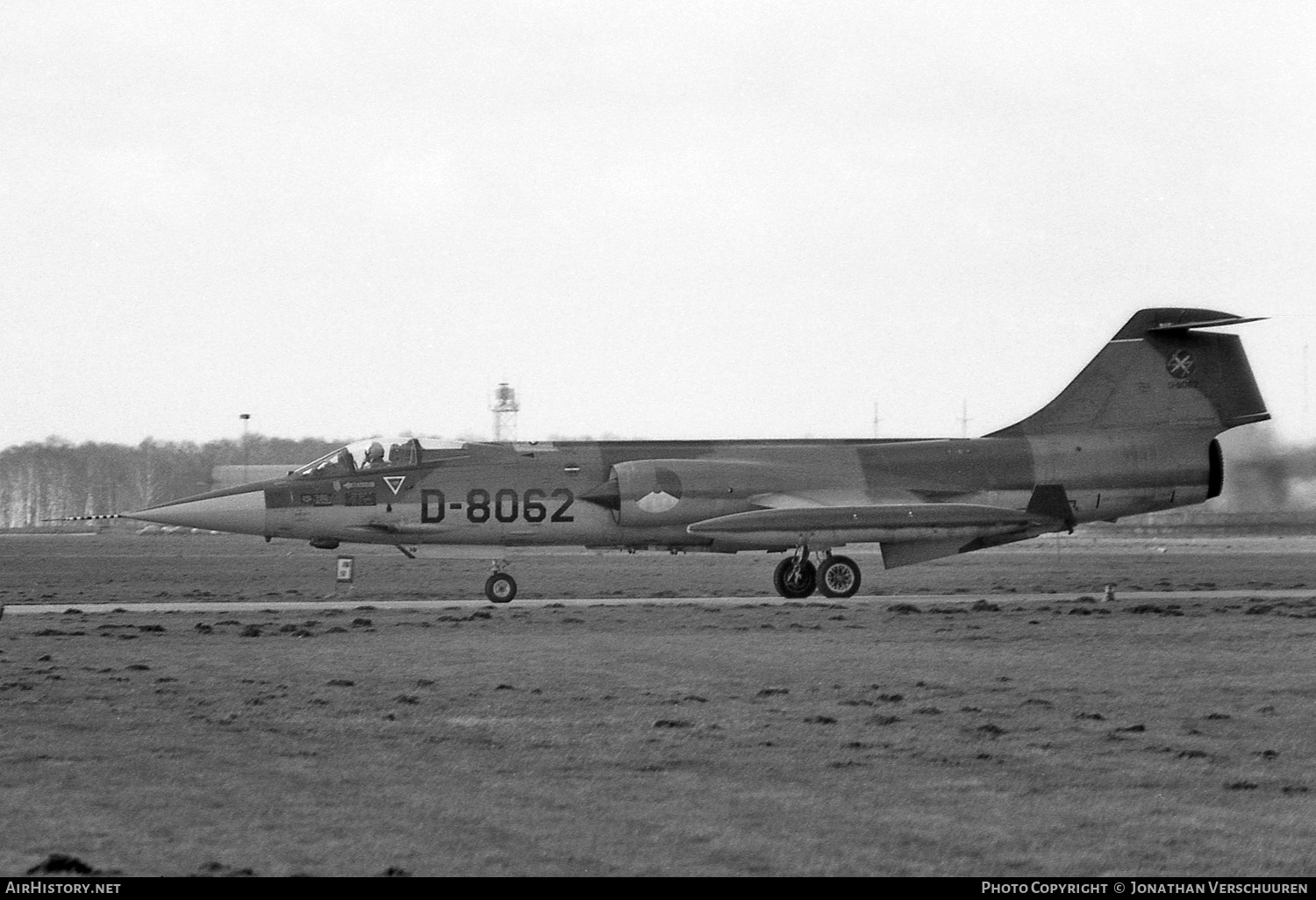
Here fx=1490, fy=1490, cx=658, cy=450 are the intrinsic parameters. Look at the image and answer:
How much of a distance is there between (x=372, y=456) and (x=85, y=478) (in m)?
99.8

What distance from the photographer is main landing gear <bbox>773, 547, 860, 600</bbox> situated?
26047 millimetres

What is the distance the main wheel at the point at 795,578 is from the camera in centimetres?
2659

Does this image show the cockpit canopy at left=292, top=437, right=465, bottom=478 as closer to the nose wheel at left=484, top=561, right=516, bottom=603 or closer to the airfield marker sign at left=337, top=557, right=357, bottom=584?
the nose wheel at left=484, top=561, right=516, bottom=603

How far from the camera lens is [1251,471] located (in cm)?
3950

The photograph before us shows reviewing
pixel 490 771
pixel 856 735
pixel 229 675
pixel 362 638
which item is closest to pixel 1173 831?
pixel 856 735

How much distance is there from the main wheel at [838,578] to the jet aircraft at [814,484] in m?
0.03

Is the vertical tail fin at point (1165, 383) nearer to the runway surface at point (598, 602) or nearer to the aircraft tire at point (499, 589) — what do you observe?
the runway surface at point (598, 602)

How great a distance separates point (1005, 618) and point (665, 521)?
6.80 m

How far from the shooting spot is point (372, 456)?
26172 mm

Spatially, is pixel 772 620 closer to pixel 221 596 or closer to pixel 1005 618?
pixel 1005 618

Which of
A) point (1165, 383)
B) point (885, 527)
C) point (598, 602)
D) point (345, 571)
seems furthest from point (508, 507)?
point (1165, 383)

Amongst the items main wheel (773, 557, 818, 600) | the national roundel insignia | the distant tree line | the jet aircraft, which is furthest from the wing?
the distant tree line

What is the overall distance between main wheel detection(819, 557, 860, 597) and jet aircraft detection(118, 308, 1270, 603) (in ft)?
0.10

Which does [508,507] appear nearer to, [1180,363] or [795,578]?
[795,578]
